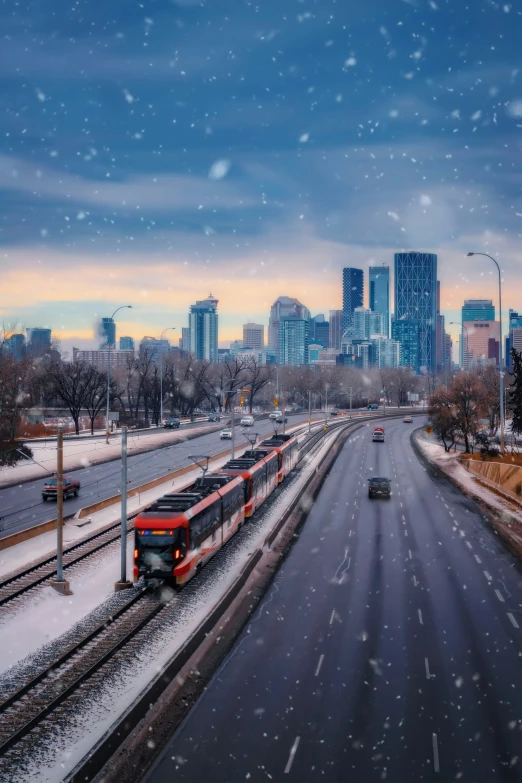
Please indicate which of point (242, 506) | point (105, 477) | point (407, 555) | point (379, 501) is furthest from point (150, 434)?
point (407, 555)

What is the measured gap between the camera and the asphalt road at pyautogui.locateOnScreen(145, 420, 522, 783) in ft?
45.1

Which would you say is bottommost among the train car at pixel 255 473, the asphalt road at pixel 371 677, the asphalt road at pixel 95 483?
the asphalt road at pixel 371 677

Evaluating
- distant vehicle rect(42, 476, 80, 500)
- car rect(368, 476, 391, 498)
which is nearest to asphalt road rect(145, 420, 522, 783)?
car rect(368, 476, 391, 498)

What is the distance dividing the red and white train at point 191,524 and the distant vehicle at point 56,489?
12.3 m

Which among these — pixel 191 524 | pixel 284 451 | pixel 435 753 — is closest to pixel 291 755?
pixel 435 753

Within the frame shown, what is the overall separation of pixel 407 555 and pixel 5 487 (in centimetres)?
3145

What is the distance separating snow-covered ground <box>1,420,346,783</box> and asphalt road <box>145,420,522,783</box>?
67.0 inches

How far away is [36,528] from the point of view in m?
32.8

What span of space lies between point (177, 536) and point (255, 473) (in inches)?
575

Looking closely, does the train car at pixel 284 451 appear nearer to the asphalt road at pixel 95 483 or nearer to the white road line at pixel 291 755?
the asphalt road at pixel 95 483

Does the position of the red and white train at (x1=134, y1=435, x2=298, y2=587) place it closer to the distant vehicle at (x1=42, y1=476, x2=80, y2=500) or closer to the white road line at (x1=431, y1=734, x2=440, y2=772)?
the white road line at (x1=431, y1=734, x2=440, y2=772)

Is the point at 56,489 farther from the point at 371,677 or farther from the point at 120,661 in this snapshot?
the point at 371,677

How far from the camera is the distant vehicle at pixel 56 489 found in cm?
4244

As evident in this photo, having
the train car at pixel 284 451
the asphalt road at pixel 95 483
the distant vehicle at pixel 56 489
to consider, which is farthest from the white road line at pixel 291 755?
the train car at pixel 284 451
